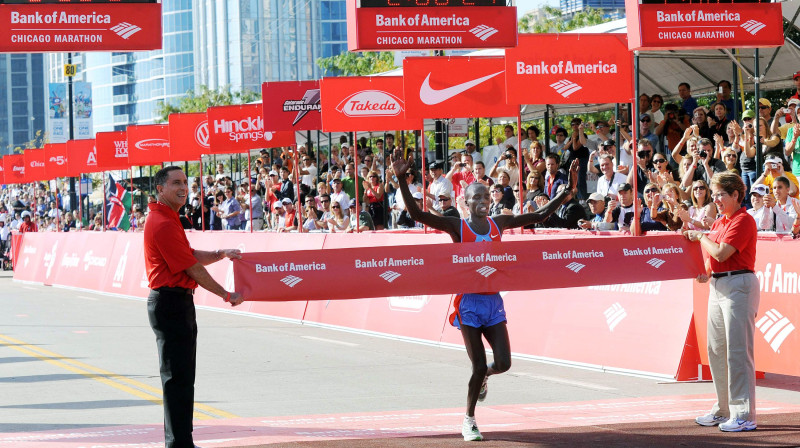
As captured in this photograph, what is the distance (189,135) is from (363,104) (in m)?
7.77

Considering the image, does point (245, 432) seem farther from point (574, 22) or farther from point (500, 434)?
point (574, 22)

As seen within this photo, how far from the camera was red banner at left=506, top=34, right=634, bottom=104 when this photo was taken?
1360 centimetres

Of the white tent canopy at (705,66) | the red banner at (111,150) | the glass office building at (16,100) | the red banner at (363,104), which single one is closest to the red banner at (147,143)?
the red banner at (111,150)

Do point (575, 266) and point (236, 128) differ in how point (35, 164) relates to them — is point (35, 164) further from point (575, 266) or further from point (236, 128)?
point (575, 266)

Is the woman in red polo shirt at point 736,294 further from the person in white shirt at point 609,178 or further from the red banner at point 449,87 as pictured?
the person in white shirt at point 609,178

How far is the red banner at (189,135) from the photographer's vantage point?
2598cm

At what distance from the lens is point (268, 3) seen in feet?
421

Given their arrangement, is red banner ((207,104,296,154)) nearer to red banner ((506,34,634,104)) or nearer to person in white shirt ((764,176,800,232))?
red banner ((506,34,634,104))

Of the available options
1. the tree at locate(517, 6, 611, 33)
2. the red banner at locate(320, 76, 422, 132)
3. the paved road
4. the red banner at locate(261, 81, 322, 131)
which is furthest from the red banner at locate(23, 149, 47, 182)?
the tree at locate(517, 6, 611, 33)

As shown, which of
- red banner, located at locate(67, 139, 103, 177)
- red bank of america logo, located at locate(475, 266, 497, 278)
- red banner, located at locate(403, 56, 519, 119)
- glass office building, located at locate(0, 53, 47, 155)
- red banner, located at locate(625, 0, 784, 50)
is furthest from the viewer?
glass office building, located at locate(0, 53, 47, 155)

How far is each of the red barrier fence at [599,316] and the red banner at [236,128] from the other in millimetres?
3041

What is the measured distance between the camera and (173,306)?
25.6ft

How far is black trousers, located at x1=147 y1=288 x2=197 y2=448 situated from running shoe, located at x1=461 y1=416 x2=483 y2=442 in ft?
6.66

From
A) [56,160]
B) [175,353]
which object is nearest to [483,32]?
[175,353]
